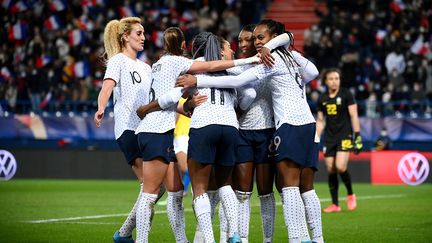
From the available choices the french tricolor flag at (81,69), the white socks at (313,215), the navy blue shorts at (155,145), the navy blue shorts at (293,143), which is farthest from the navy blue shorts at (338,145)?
the french tricolor flag at (81,69)

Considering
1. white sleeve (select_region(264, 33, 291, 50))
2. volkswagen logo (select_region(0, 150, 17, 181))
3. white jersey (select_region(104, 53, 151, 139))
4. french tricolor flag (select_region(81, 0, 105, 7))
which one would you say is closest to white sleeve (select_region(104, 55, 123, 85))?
white jersey (select_region(104, 53, 151, 139))

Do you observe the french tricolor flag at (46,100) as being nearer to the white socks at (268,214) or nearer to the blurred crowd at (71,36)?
the blurred crowd at (71,36)

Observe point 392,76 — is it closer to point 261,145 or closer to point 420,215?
point 420,215

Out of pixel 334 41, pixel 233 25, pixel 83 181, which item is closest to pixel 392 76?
pixel 334 41

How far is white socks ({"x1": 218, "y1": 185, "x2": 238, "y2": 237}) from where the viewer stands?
978 cm

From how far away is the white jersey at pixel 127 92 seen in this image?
10.7m

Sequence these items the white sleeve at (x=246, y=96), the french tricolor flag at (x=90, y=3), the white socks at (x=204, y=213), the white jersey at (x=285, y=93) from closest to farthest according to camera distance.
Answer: the white socks at (x=204, y=213) → the white jersey at (x=285, y=93) → the white sleeve at (x=246, y=96) → the french tricolor flag at (x=90, y=3)

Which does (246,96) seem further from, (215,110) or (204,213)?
(204,213)

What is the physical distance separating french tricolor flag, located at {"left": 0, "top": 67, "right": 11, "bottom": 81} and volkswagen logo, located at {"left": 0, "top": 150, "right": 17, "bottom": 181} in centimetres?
510

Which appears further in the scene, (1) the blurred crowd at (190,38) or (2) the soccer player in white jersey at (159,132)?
(1) the blurred crowd at (190,38)

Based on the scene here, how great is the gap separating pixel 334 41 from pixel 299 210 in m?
20.5

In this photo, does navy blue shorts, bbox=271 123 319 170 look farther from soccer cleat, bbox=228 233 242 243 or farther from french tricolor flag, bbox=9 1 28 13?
french tricolor flag, bbox=9 1 28 13

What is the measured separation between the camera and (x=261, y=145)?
10.2m

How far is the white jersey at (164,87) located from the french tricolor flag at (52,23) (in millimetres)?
23411
